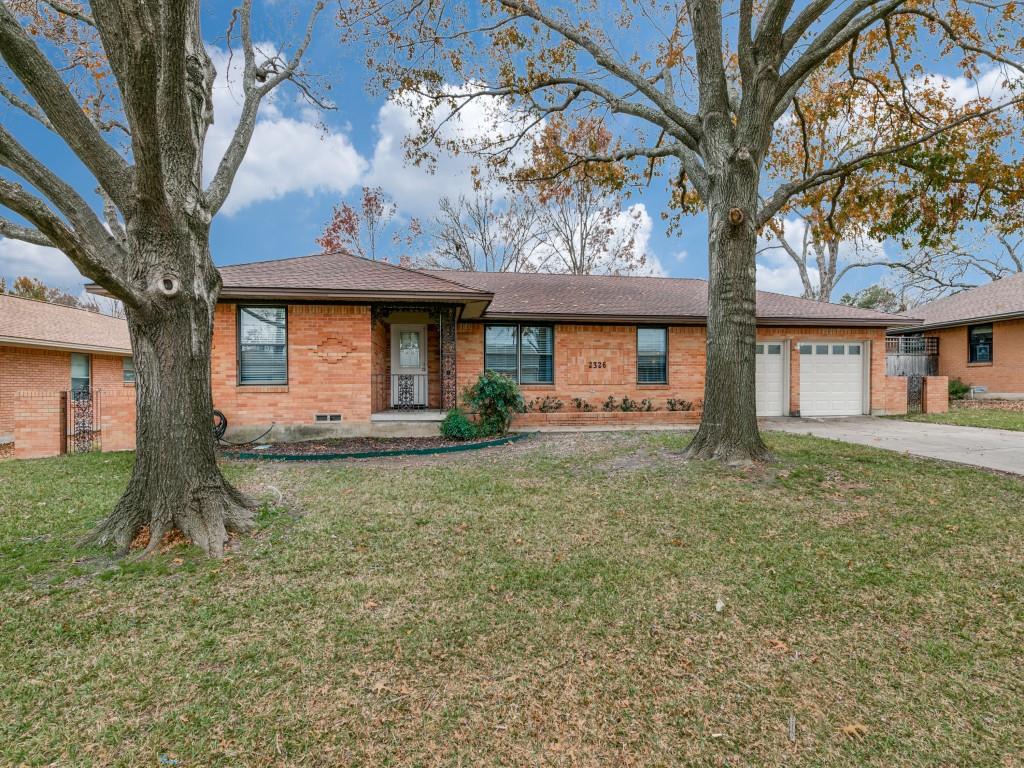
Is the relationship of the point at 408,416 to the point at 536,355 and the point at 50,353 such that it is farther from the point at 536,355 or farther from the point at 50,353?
the point at 50,353

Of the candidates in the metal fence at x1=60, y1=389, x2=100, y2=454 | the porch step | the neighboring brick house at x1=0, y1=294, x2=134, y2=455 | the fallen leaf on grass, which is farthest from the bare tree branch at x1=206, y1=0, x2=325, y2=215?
the metal fence at x1=60, y1=389, x2=100, y2=454

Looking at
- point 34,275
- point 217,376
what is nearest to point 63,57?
point 217,376

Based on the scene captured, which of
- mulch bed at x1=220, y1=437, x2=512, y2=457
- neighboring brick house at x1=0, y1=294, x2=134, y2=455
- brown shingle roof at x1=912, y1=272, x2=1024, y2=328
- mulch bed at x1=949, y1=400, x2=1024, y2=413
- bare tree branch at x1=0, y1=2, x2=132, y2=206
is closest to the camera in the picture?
bare tree branch at x1=0, y1=2, x2=132, y2=206

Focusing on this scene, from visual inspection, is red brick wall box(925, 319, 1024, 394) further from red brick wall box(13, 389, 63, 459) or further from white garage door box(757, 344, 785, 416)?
red brick wall box(13, 389, 63, 459)

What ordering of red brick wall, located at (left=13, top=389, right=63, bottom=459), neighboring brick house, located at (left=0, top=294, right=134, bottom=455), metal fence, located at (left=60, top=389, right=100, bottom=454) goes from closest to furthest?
metal fence, located at (left=60, top=389, right=100, bottom=454) → red brick wall, located at (left=13, top=389, right=63, bottom=459) → neighboring brick house, located at (left=0, top=294, right=134, bottom=455)

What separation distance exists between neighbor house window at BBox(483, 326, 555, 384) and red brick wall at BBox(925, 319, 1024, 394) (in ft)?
57.3

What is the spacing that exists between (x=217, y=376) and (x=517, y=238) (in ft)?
61.1

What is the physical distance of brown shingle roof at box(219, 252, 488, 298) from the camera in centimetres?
955

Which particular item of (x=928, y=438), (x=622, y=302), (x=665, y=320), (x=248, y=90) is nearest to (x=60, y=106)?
(x=248, y=90)

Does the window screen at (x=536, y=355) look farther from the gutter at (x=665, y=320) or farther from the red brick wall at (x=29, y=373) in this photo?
the red brick wall at (x=29, y=373)

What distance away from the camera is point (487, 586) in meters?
3.51

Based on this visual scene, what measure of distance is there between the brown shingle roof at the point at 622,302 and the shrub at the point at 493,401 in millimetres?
2250

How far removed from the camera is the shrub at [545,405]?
12164mm

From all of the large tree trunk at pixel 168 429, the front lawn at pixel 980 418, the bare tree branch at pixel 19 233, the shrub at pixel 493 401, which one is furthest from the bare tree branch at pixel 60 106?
the front lawn at pixel 980 418
